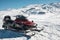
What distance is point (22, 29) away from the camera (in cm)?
1767

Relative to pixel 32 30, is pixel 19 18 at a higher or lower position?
higher

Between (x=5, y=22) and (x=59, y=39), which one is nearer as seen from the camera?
(x=59, y=39)

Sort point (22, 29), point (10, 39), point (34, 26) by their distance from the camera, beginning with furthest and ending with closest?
point (34, 26)
point (22, 29)
point (10, 39)

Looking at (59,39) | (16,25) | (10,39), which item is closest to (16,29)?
(16,25)

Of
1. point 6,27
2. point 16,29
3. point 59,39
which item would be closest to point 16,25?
point 16,29

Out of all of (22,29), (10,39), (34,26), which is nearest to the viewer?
(10,39)

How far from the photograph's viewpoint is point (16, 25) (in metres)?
17.9

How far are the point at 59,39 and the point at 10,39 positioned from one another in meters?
4.53

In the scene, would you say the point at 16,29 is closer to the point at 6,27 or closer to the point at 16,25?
the point at 16,25

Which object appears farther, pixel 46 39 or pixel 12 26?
pixel 12 26

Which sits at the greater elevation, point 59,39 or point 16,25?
point 16,25

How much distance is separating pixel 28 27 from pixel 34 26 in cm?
102

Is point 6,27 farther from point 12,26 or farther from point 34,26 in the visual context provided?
point 34,26

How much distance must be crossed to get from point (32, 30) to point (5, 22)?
12.7 ft
